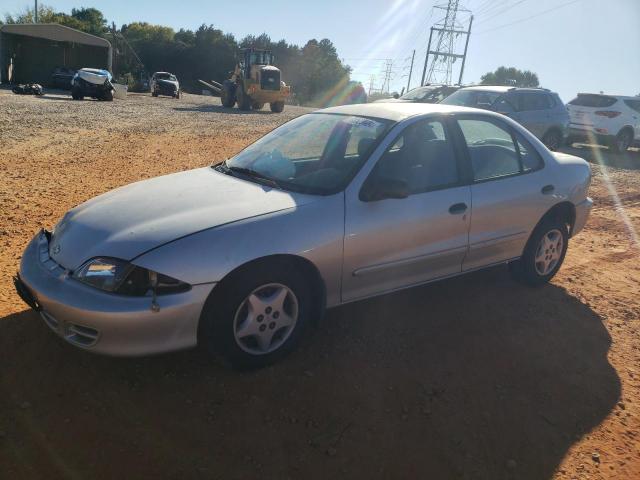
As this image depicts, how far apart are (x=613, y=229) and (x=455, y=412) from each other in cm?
536

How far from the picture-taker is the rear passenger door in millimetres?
3984

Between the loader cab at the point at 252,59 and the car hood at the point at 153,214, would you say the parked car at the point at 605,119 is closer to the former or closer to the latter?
the car hood at the point at 153,214

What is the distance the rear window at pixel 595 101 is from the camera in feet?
49.6

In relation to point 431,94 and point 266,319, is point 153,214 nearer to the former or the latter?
point 266,319

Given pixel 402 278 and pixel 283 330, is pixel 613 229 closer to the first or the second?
pixel 402 278

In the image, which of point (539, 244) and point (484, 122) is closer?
point (484, 122)

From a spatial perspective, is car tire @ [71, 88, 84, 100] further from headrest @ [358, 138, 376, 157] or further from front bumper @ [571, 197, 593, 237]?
front bumper @ [571, 197, 593, 237]

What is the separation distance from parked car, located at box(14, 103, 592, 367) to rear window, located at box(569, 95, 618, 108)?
1247cm

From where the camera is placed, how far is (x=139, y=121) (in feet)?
52.7

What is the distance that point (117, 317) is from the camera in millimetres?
2574

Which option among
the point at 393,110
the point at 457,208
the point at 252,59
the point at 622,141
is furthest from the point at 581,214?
the point at 252,59

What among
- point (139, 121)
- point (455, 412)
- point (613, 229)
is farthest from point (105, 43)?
point (455, 412)

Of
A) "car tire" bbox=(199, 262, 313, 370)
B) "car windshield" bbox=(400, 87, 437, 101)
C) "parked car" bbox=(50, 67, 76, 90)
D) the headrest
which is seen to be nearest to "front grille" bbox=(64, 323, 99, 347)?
"car tire" bbox=(199, 262, 313, 370)

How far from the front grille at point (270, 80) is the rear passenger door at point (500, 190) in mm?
21355
